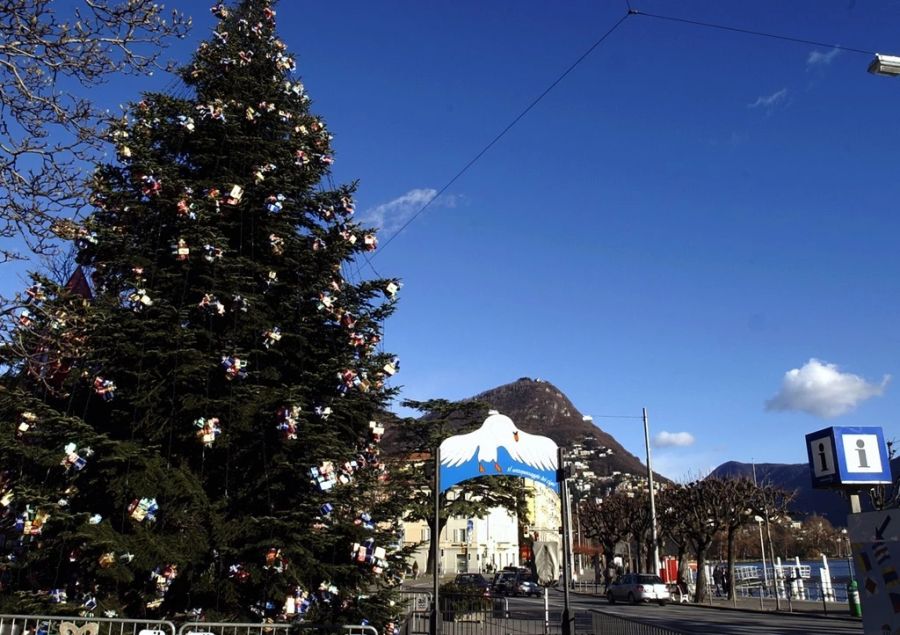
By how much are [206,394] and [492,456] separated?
17.5 ft

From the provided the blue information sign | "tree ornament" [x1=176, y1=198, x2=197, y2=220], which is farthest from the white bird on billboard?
"tree ornament" [x1=176, y1=198, x2=197, y2=220]

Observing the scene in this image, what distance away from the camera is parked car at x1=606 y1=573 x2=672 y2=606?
112 feet

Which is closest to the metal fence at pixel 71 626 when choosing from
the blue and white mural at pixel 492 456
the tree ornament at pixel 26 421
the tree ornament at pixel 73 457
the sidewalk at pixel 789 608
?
the tree ornament at pixel 73 457

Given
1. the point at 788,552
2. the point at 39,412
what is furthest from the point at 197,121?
the point at 788,552

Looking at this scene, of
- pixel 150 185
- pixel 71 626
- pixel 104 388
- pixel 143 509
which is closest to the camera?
pixel 71 626

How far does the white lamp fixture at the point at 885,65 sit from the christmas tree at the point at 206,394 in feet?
27.1

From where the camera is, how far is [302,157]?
513 inches

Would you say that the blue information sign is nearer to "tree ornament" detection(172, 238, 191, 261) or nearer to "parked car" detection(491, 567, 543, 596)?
"tree ornament" detection(172, 238, 191, 261)

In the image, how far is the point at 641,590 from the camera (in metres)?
34.2

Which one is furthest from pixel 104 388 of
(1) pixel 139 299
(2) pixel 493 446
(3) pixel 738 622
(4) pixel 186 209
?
(3) pixel 738 622

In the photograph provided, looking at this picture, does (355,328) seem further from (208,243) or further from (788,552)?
(788,552)

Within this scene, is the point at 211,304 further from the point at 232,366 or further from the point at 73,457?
the point at 73,457

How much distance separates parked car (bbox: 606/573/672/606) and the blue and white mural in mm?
24832

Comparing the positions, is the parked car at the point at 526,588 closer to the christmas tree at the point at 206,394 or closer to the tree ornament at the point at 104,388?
the christmas tree at the point at 206,394
